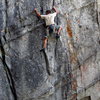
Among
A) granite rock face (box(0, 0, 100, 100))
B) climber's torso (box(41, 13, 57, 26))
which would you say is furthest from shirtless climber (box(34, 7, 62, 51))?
granite rock face (box(0, 0, 100, 100))

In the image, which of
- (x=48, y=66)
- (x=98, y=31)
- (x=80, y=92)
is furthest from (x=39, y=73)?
(x=98, y=31)

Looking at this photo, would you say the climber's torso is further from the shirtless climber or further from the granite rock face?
the granite rock face

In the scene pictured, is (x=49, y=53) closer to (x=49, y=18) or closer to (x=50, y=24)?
(x=50, y=24)

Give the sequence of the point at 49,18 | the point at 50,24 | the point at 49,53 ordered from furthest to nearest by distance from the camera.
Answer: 1. the point at 49,53
2. the point at 50,24
3. the point at 49,18

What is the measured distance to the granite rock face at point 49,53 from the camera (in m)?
11.2

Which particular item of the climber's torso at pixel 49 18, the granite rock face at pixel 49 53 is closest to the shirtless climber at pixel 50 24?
the climber's torso at pixel 49 18

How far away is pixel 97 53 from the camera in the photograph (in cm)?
1372

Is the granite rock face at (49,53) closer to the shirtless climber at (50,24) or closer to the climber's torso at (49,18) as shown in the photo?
the shirtless climber at (50,24)

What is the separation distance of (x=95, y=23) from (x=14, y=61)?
13.5 ft

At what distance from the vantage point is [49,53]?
1220 cm

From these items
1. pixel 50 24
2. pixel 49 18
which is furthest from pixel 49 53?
pixel 49 18

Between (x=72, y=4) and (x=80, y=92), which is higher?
(x=72, y=4)

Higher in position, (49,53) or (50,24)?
(50,24)

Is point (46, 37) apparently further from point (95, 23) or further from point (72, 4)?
point (95, 23)
